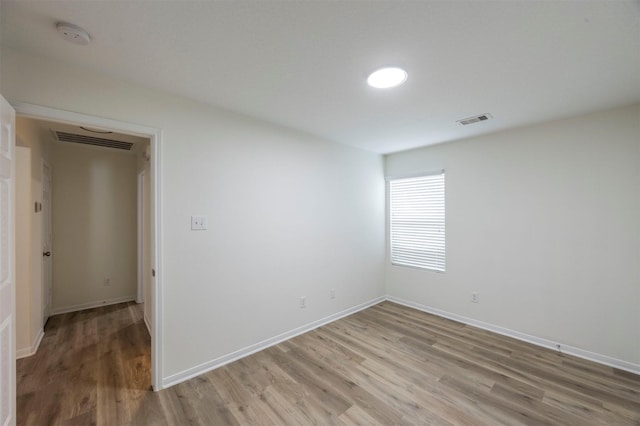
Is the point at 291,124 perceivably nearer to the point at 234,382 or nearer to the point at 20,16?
the point at 20,16

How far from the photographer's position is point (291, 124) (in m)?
3.00

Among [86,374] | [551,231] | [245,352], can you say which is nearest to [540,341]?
[551,231]

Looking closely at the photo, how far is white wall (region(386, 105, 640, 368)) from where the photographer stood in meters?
2.50

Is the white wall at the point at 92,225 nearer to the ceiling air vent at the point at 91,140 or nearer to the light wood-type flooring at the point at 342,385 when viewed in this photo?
the ceiling air vent at the point at 91,140

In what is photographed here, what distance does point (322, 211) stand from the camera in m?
3.52

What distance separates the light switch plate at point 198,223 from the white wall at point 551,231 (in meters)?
3.13

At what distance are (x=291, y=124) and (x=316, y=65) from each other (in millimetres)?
1234

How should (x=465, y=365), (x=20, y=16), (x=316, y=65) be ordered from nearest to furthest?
(x=20, y=16)
(x=316, y=65)
(x=465, y=365)

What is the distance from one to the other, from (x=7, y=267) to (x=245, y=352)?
1.94m

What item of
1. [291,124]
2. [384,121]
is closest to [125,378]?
[291,124]

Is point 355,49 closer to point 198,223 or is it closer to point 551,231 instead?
point 198,223

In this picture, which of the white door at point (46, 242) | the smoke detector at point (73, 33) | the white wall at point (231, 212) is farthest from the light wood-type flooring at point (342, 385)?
the smoke detector at point (73, 33)

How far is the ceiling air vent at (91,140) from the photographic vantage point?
350 centimetres

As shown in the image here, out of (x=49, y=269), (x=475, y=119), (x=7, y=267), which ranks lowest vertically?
(x=49, y=269)
